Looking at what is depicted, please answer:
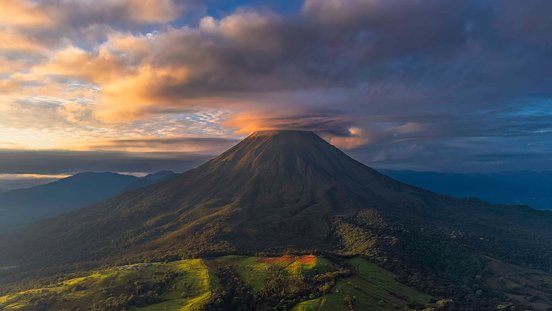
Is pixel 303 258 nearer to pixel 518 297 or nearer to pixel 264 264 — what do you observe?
pixel 264 264

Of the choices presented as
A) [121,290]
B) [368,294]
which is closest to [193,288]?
[121,290]

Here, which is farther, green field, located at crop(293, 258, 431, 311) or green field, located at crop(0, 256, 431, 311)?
green field, located at crop(0, 256, 431, 311)

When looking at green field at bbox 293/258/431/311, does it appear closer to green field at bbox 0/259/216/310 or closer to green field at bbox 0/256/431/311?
green field at bbox 0/256/431/311

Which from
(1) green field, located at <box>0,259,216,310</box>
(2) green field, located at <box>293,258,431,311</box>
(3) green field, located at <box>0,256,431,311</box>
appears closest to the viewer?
(2) green field, located at <box>293,258,431,311</box>

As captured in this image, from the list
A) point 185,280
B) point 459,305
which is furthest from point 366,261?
point 185,280

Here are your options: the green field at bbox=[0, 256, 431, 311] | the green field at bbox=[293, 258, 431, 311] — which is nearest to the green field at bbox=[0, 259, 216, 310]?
the green field at bbox=[0, 256, 431, 311]

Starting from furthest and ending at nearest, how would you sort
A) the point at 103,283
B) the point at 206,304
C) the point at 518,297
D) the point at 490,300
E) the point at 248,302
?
the point at 518,297, the point at 490,300, the point at 103,283, the point at 248,302, the point at 206,304

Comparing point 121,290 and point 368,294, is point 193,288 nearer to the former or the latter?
point 121,290

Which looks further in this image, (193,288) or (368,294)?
(193,288)
